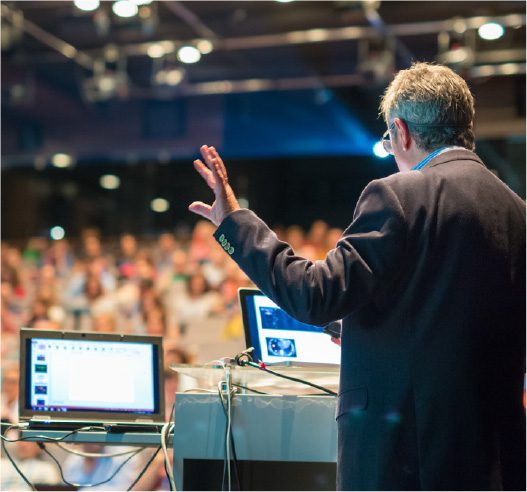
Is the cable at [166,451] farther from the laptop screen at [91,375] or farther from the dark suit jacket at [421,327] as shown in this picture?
the dark suit jacket at [421,327]

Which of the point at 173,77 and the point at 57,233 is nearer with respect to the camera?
the point at 173,77

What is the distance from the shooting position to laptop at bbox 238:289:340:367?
2100 mm

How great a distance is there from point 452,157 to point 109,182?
974 cm

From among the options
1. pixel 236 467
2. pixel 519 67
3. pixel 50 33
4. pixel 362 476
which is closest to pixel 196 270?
pixel 50 33

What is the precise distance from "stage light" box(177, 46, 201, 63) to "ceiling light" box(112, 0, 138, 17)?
1.20 metres

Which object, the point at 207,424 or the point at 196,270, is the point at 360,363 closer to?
the point at 207,424

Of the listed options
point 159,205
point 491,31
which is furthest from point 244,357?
point 159,205

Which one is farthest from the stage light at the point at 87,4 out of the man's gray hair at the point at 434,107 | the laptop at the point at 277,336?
the man's gray hair at the point at 434,107

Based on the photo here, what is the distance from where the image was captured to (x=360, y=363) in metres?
1.37

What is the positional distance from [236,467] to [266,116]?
27.4ft

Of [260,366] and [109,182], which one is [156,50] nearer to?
[109,182]

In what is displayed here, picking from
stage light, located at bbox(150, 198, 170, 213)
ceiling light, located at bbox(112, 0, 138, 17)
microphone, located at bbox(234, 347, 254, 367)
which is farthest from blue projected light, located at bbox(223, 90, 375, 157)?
microphone, located at bbox(234, 347, 254, 367)

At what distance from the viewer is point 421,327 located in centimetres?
134

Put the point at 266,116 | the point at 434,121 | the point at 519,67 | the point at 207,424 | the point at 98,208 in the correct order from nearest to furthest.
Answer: the point at 434,121 → the point at 207,424 → the point at 519,67 → the point at 266,116 → the point at 98,208
